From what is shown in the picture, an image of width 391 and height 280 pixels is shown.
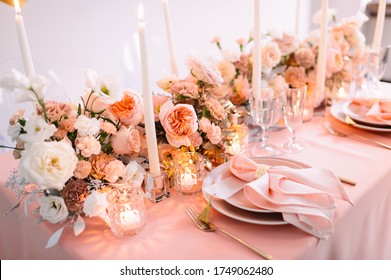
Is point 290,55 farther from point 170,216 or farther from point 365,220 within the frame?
point 170,216

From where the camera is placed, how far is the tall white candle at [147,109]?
847 mm

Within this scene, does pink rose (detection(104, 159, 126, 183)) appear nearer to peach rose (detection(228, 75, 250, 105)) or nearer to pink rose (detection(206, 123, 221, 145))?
pink rose (detection(206, 123, 221, 145))

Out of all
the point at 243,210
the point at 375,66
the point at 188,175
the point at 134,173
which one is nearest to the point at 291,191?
the point at 243,210

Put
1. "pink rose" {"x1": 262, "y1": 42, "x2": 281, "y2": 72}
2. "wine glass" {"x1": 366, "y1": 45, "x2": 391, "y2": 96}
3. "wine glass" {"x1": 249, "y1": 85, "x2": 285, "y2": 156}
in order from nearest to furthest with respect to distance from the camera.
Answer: "wine glass" {"x1": 249, "y1": 85, "x2": 285, "y2": 156}, "pink rose" {"x1": 262, "y1": 42, "x2": 281, "y2": 72}, "wine glass" {"x1": 366, "y1": 45, "x2": 391, "y2": 96}

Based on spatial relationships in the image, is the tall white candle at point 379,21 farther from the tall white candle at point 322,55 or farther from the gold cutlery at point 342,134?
the gold cutlery at point 342,134

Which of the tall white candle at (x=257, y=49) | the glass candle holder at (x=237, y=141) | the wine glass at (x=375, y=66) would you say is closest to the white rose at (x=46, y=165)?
the glass candle holder at (x=237, y=141)

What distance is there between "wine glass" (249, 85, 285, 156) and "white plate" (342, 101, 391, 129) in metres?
0.30

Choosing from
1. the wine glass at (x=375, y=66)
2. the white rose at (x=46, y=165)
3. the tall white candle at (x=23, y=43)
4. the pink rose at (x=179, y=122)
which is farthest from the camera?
the wine glass at (x=375, y=66)

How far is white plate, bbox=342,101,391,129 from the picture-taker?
1.27m

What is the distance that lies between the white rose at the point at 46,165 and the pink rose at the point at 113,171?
0.33 feet

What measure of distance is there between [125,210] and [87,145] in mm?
155

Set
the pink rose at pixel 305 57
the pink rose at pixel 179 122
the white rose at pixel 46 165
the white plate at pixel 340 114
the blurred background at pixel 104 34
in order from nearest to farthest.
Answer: the white rose at pixel 46 165 → the pink rose at pixel 179 122 → the white plate at pixel 340 114 → the pink rose at pixel 305 57 → the blurred background at pixel 104 34

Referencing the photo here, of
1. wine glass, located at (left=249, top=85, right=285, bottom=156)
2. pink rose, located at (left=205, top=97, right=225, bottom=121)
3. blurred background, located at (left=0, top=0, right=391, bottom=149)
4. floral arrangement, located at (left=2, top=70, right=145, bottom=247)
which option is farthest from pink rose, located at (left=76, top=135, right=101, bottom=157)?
blurred background, located at (left=0, top=0, right=391, bottom=149)
